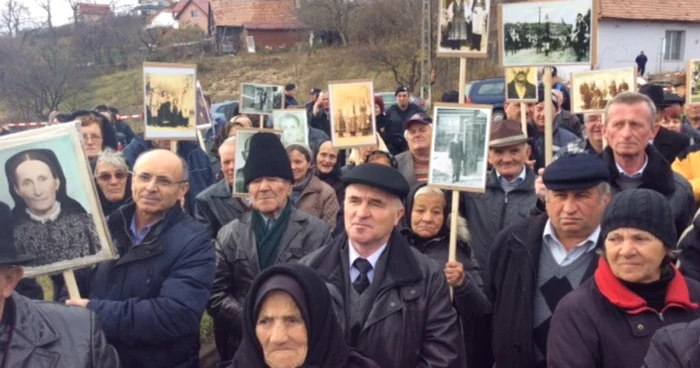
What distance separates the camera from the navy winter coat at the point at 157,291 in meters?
→ 3.32

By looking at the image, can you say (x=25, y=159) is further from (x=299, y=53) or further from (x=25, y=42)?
(x=299, y=53)

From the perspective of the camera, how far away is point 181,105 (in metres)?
6.24

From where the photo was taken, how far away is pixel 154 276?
11.3 ft

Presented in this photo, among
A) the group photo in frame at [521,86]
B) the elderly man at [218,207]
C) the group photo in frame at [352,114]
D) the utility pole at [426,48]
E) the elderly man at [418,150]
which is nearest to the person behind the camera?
the elderly man at [218,207]

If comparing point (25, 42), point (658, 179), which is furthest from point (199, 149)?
point (25, 42)

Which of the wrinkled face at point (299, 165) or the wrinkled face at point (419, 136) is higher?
the wrinkled face at point (419, 136)

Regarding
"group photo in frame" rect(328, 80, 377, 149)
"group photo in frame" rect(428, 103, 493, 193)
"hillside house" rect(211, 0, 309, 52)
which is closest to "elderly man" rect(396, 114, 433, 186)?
"group photo in frame" rect(328, 80, 377, 149)

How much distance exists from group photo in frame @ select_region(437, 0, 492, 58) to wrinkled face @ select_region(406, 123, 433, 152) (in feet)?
3.29

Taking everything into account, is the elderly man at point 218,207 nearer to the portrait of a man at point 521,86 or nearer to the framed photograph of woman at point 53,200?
the framed photograph of woman at point 53,200

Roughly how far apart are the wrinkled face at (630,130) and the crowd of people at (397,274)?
0.4 inches

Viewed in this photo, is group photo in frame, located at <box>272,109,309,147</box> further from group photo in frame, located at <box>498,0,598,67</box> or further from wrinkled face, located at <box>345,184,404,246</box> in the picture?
wrinkled face, located at <box>345,184,404,246</box>

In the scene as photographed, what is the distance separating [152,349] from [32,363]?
94 centimetres

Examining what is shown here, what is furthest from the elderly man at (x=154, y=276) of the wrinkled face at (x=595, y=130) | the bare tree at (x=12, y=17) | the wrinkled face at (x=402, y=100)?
the bare tree at (x=12, y=17)

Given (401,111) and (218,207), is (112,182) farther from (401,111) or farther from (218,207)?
(401,111)
